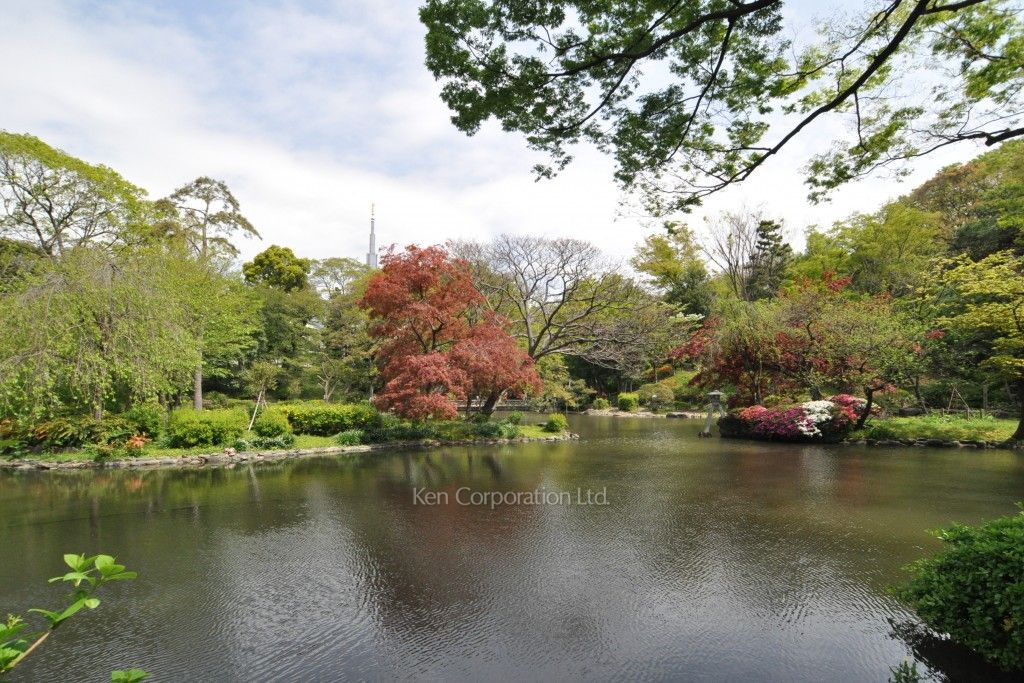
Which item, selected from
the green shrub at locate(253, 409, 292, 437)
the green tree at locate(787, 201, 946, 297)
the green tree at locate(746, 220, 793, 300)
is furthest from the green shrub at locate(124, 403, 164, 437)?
the green tree at locate(746, 220, 793, 300)

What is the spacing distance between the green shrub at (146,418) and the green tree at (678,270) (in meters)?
22.5

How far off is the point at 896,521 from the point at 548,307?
12980 mm

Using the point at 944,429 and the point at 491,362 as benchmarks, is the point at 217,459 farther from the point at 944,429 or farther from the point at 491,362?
the point at 944,429

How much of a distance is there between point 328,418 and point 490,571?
8985 millimetres

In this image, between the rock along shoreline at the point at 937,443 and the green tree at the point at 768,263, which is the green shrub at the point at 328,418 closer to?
the rock along shoreline at the point at 937,443

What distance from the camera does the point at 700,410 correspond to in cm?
2250

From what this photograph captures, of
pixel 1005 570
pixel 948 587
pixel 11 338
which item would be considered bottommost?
pixel 948 587

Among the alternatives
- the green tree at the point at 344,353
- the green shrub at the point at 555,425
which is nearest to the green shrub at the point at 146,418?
the green tree at the point at 344,353

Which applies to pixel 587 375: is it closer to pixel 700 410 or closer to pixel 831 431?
pixel 700 410

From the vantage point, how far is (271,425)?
1126 cm

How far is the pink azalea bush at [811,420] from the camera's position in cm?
1271

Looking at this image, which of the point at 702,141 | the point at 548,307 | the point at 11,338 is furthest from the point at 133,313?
the point at 548,307

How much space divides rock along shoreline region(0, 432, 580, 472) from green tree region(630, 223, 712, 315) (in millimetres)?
18577

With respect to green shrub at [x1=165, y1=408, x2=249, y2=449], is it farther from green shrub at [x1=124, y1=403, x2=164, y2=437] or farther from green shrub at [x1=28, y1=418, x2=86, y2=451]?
green shrub at [x1=28, y1=418, x2=86, y2=451]
